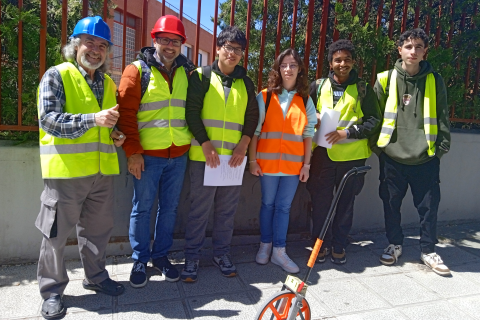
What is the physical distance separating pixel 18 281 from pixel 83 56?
1.92m

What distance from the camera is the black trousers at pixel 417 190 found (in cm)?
360

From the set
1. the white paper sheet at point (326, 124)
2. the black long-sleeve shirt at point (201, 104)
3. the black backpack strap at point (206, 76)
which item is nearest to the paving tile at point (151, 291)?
the black long-sleeve shirt at point (201, 104)

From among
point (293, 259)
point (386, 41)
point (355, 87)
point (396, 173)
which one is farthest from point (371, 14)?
point (293, 259)

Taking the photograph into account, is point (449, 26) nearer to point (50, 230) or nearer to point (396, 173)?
point (396, 173)

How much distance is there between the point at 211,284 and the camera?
10.2ft

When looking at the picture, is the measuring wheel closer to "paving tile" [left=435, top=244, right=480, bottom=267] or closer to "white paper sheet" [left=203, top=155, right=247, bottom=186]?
"white paper sheet" [left=203, top=155, right=247, bottom=186]

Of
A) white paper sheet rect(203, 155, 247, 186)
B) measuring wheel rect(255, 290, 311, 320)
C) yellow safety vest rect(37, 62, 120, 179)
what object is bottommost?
measuring wheel rect(255, 290, 311, 320)

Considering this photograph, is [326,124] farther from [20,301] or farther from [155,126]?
[20,301]

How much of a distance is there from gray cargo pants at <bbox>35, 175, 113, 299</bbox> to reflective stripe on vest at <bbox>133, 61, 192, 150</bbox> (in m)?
0.45

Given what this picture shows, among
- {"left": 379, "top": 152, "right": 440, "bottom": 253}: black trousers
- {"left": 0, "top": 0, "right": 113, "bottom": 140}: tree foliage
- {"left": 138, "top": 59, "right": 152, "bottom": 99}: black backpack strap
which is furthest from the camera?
{"left": 379, "top": 152, "right": 440, "bottom": 253}: black trousers

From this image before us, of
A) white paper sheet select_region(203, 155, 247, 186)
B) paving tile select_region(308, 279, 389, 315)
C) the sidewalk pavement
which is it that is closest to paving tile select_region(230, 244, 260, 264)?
the sidewalk pavement

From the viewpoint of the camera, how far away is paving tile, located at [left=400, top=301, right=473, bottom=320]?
2.83m

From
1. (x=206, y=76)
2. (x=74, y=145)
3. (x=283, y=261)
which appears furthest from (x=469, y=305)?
(x=74, y=145)

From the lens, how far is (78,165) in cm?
253
